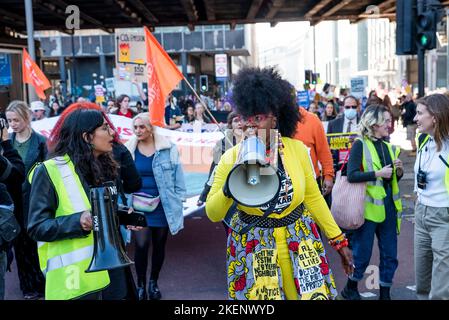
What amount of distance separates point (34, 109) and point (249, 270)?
8622 mm

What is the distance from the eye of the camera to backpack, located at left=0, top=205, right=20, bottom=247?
3.10m

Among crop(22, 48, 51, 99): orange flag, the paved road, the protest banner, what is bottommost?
the paved road

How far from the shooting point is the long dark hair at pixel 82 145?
Answer: 2.86 meters

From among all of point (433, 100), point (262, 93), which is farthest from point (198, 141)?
point (262, 93)

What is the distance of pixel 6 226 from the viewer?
3.11 metres

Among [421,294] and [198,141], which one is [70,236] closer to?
[421,294]

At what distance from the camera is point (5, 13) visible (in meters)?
12.2

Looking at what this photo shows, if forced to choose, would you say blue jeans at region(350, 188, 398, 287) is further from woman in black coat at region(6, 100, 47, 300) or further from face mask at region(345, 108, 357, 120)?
woman in black coat at region(6, 100, 47, 300)

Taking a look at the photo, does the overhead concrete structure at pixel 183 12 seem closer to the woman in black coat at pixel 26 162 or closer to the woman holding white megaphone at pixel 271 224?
the woman in black coat at pixel 26 162

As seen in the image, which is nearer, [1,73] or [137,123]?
[137,123]

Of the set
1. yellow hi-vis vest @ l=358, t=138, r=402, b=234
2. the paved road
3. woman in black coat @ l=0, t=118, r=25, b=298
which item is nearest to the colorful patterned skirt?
woman in black coat @ l=0, t=118, r=25, b=298

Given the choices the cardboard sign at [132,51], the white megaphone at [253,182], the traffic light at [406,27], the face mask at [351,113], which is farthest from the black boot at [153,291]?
the cardboard sign at [132,51]

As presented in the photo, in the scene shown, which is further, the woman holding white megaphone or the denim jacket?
the denim jacket

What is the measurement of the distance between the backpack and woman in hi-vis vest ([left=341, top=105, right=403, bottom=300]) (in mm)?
2741
